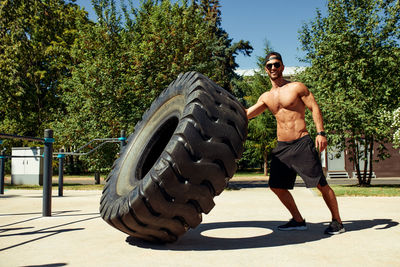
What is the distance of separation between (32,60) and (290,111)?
20354mm

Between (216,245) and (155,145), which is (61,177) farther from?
(216,245)

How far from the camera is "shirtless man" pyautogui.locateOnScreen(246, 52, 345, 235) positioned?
3.60 meters

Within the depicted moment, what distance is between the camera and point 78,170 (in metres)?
29.7

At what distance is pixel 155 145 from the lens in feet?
13.4

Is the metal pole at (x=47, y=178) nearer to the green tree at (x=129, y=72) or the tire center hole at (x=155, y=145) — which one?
the tire center hole at (x=155, y=145)

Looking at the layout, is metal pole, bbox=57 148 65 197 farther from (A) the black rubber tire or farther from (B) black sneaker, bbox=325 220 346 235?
(B) black sneaker, bbox=325 220 346 235

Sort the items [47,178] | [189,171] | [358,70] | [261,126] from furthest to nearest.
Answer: [261,126]
[358,70]
[47,178]
[189,171]

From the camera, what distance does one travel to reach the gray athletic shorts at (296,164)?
140 inches

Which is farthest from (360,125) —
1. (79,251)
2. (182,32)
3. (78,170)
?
(78,170)

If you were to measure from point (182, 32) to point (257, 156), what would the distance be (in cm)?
1356

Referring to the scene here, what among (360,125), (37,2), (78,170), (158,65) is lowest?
(78,170)

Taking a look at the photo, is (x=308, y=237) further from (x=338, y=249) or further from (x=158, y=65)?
(x=158, y=65)

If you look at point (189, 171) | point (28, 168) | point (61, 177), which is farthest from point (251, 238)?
point (28, 168)

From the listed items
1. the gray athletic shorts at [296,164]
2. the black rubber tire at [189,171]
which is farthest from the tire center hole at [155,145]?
the gray athletic shorts at [296,164]
